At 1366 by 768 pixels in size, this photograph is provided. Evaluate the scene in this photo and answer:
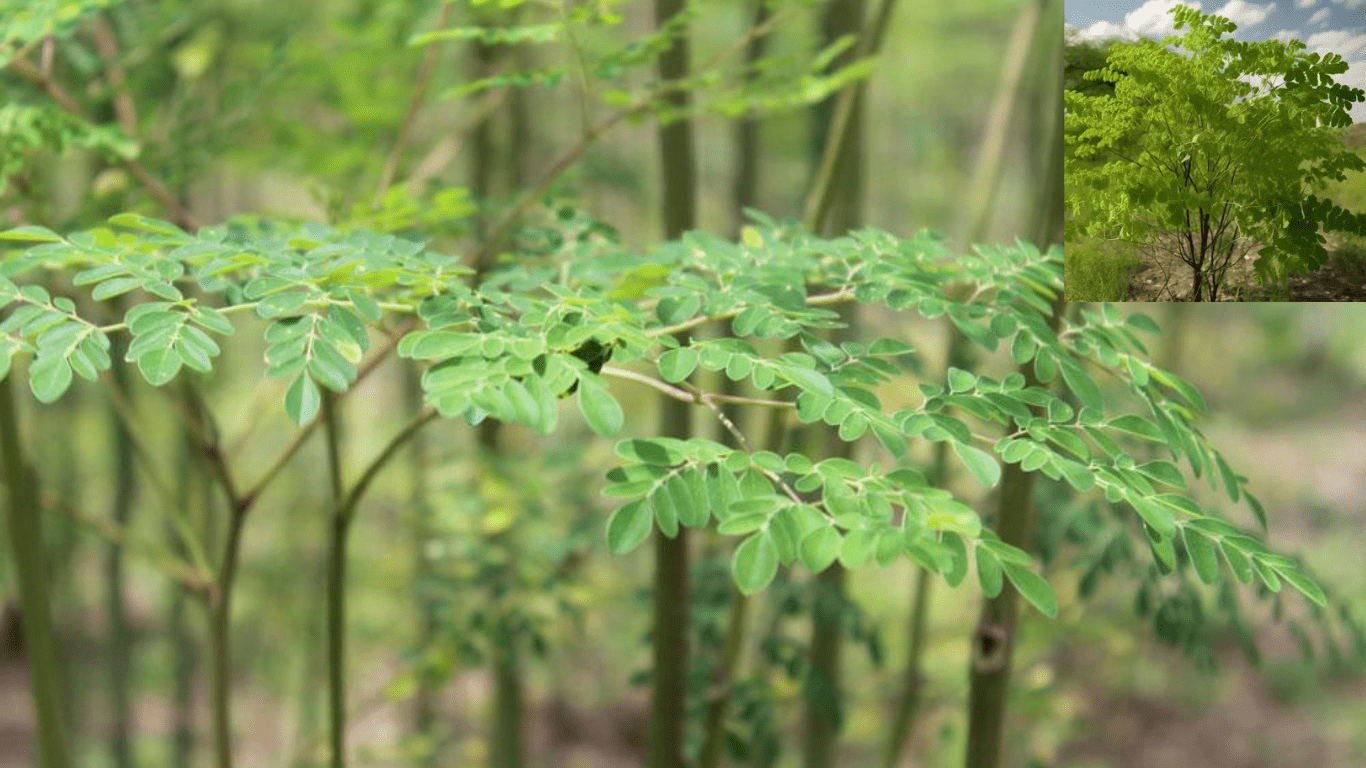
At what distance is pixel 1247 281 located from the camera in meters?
1.25

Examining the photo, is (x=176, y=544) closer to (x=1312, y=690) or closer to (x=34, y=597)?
(x=34, y=597)

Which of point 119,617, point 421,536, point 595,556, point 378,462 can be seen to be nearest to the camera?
point 378,462

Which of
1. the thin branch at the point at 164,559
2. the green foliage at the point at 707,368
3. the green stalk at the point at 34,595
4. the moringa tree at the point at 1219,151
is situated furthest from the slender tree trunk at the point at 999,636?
the green stalk at the point at 34,595

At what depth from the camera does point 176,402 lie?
1.25 meters

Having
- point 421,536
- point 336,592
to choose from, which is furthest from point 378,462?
point 421,536

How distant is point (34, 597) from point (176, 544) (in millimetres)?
2122

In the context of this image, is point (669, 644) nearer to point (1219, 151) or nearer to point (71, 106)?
Answer: point (1219, 151)

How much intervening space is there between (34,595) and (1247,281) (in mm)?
1504

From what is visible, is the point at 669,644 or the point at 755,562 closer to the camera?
the point at 755,562

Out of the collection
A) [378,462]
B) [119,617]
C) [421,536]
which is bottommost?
[119,617]

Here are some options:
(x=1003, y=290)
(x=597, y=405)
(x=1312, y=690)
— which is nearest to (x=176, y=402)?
(x=597, y=405)

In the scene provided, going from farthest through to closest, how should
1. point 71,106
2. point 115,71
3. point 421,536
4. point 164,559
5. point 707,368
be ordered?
point 421,536 < point 115,71 < point 164,559 < point 71,106 < point 707,368

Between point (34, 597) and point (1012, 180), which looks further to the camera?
point (1012, 180)

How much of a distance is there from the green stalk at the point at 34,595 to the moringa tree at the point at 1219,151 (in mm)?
1332
